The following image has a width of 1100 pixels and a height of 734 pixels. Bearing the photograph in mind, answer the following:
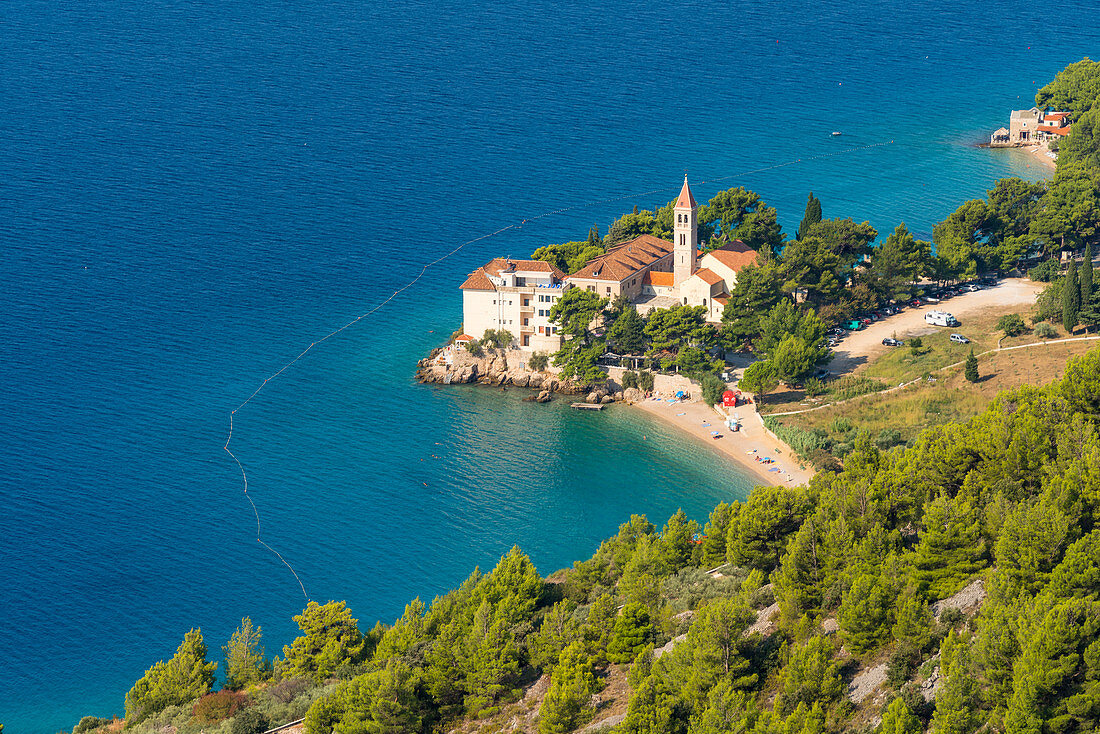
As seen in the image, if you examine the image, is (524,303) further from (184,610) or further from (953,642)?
(953,642)

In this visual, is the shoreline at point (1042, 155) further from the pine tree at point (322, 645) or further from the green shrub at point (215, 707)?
the green shrub at point (215, 707)

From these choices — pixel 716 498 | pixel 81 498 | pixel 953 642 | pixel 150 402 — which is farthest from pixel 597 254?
pixel 953 642

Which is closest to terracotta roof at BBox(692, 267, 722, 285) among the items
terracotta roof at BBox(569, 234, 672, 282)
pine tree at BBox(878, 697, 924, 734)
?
terracotta roof at BBox(569, 234, 672, 282)

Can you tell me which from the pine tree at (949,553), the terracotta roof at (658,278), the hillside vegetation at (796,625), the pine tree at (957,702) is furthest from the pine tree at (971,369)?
the pine tree at (957,702)

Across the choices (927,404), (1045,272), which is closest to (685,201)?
(927,404)

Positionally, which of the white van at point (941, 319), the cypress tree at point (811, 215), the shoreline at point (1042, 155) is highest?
the shoreline at point (1042, 155)

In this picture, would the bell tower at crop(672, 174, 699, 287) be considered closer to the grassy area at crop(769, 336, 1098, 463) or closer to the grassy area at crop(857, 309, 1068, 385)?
the grassy area at crop(857, 309, 1068, 385)
